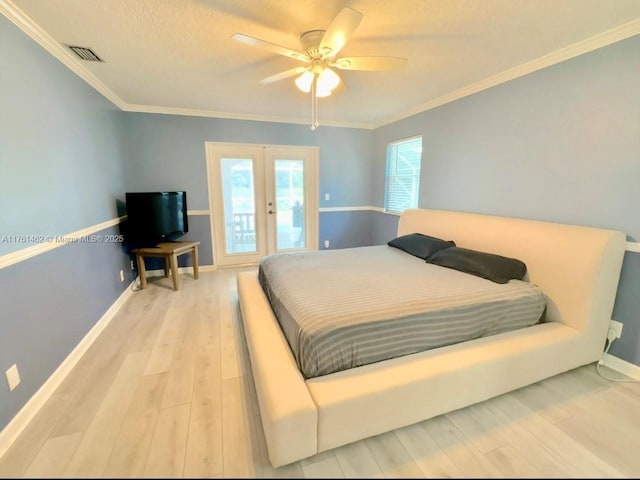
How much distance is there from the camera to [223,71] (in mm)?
2498

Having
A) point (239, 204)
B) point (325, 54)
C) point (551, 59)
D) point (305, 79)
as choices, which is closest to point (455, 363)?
point (325, 54)

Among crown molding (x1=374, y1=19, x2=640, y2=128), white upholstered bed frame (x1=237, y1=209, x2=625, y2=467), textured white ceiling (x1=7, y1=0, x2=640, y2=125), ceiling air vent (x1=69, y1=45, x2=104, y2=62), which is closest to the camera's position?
white upholstered bed frame (x1=237, y1=209, x2=625, y2=467)

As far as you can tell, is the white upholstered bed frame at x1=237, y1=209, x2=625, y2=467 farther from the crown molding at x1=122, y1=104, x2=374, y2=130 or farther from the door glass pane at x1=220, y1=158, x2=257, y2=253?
the crown molding at x1=122, y1=104, x2=374, y2=130

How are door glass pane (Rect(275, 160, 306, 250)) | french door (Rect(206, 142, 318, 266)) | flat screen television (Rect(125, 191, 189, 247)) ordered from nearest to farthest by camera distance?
flat screen television (Rect(125, 191, 189, 247)) < french door (Rect(206, 142, 318, 266)) < door glass pane (Rect(275, 160, 306, 250))

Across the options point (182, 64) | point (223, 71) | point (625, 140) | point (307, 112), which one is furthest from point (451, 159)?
point (182, 64)

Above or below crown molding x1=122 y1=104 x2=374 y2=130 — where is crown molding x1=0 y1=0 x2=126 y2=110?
below

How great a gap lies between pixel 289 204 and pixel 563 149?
11.0 feet

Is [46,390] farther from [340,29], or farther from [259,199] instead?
[259,199]

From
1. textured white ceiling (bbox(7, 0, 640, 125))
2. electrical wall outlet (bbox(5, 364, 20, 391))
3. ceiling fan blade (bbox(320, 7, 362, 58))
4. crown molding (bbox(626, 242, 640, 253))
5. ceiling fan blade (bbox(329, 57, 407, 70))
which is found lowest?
electrical wall outlet (bbox(5, 364, 20, 391))

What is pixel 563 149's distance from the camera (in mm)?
2139

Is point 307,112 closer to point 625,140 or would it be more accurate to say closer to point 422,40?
point 422,40

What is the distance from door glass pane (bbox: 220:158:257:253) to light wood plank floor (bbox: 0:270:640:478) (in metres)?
2.11

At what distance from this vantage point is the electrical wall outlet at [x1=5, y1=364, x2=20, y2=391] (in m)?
1.41

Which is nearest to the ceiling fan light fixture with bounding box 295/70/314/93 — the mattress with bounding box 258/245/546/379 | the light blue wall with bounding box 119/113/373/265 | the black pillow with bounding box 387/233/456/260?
the mattress with bounding box 258/245/546/379
